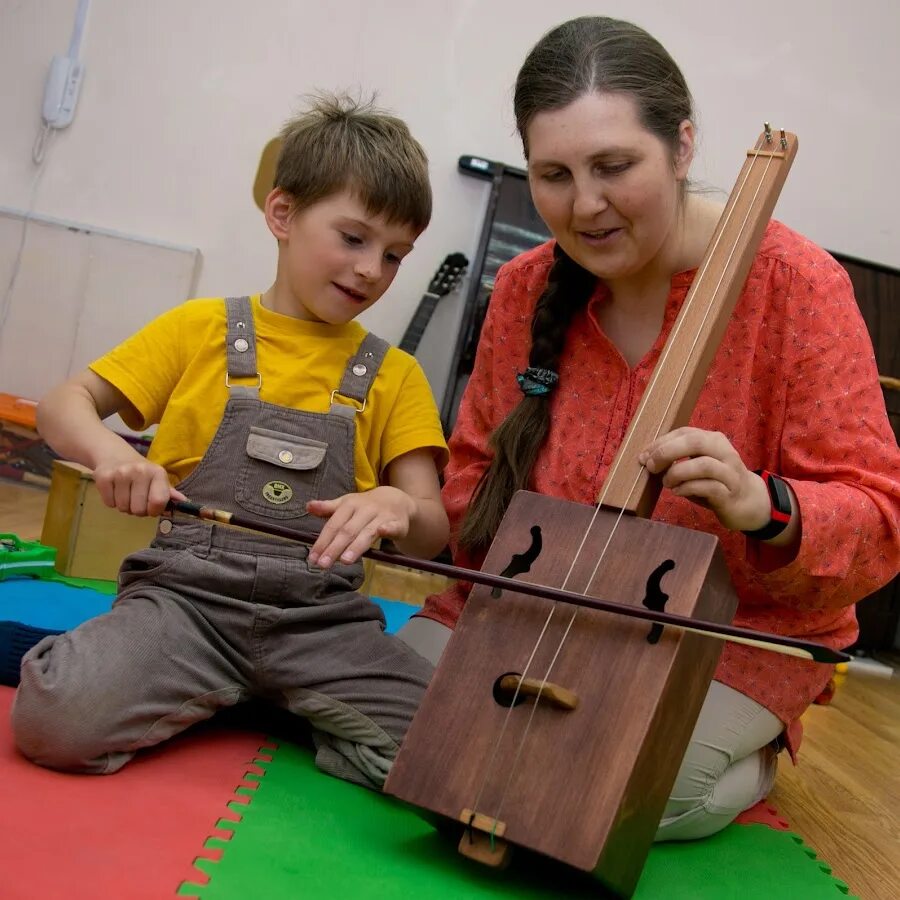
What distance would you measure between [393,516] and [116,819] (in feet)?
1.41

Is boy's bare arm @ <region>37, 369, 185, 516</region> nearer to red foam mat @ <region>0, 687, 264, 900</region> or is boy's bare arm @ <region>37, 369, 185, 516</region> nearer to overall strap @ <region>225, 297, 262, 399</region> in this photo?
overall strap @ <region>225, 297, 262, 399</region>

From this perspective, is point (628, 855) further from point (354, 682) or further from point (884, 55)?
point (884, 55)

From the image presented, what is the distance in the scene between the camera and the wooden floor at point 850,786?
58.4 inches

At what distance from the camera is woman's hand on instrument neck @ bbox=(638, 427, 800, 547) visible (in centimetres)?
111

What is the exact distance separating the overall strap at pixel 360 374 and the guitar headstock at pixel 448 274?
204cm

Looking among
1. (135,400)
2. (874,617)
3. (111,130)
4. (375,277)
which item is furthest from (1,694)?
(874,617)

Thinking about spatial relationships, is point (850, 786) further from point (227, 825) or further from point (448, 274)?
point (448, 274)

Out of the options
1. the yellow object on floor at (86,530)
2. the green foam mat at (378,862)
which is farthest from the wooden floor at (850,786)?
the yellow object on floor at (86,530)

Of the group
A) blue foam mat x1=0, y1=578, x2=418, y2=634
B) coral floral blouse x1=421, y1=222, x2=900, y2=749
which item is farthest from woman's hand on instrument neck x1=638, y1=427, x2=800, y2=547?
blue foam mat x1=0, y1=578, x2=418, y2=634

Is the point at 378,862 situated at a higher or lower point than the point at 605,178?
lower

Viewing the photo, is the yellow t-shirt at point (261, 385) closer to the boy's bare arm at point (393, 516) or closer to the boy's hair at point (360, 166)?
the boy's bare arm at point (393, 516)

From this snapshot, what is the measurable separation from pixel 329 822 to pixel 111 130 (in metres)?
3.00

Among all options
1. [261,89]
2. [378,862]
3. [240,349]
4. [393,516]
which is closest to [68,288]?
[261,89]

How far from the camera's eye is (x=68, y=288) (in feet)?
11.9
